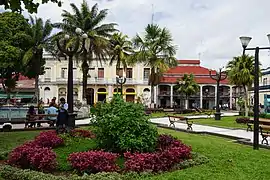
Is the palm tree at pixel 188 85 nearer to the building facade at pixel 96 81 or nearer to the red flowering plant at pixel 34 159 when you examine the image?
the building facade at pixel 96 81

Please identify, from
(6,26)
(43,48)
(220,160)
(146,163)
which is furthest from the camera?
(43,48)

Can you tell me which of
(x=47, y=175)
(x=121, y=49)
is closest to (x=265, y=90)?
(x=121, y=49)

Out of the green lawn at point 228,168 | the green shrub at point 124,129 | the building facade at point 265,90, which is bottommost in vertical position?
the green lawn at point 228,168

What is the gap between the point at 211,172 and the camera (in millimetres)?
7355

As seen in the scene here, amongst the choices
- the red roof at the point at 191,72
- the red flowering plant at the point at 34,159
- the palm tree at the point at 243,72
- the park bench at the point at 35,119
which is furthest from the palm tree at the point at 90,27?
the red flowering plant at the point at 34,159

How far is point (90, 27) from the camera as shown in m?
35.5

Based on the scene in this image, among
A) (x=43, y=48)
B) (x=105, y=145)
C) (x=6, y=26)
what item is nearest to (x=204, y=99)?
(x=43, y=48)

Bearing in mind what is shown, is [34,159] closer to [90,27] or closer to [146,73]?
[90,27]

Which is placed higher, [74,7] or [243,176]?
[74,7]

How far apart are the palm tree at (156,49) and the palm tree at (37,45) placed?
37.0 ft

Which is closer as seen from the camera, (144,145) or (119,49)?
(144,145)

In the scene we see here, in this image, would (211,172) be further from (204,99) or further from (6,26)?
(204,99)

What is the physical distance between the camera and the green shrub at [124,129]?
868cm

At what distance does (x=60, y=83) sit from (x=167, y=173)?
51285 millimetres
